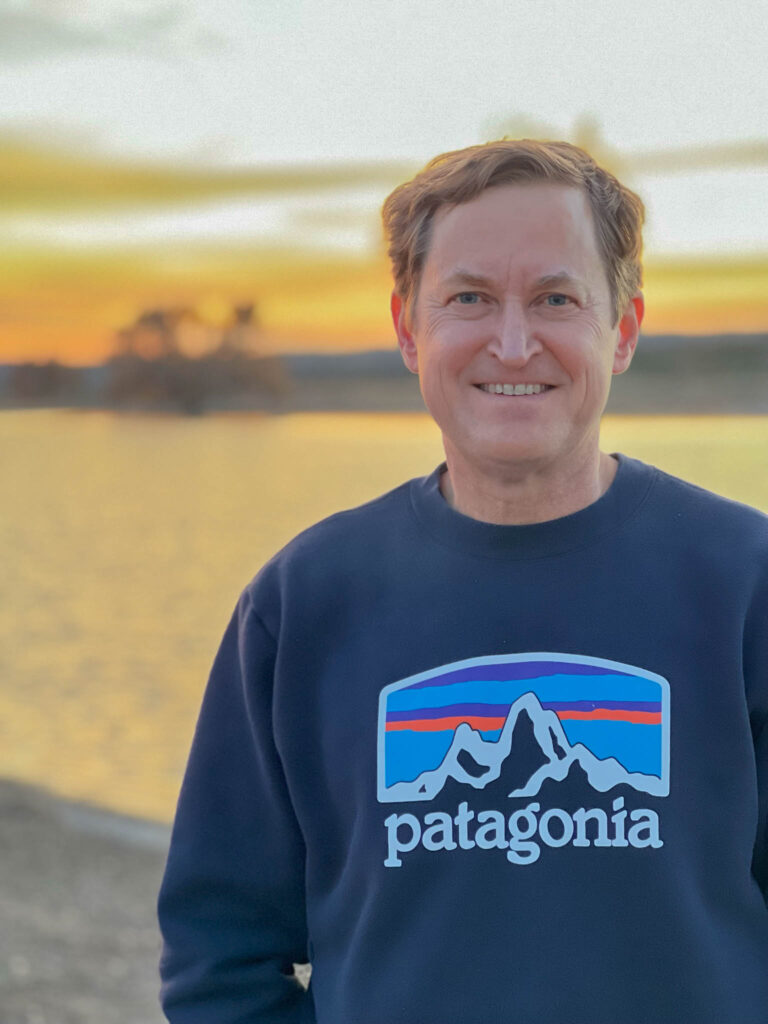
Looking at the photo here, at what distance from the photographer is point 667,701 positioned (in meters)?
1.50

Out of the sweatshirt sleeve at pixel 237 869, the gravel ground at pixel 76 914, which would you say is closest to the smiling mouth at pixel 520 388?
the sweatshirt sleeve at pixel 237 869

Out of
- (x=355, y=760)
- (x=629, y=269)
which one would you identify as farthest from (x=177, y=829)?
(x=629, y=269)

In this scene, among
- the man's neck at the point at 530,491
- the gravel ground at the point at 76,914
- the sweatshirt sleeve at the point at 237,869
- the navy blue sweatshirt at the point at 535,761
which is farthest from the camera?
the gravel ground at the point at 76,914

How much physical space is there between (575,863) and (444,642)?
1.05 feet

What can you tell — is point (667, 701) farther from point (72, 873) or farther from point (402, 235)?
point (72, 873)

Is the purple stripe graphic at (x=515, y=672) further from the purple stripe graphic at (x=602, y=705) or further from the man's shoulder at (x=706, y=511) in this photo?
the man's shoulder at (x=706, y=511)

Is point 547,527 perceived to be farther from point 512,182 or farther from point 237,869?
point 237,869

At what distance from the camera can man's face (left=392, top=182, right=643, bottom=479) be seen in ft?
4.98

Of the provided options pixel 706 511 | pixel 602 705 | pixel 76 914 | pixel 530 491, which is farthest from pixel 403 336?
pixel 76 914

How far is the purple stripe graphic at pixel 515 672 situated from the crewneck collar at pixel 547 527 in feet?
0.47

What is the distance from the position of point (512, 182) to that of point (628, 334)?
11.3 inches

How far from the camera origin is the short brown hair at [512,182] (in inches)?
60.2

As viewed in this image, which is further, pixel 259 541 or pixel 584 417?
pixel 259 541

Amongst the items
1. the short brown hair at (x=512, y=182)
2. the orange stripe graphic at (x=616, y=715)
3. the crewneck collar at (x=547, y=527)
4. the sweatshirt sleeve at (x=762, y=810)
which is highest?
the short brown hair at (x=512, y=182)
